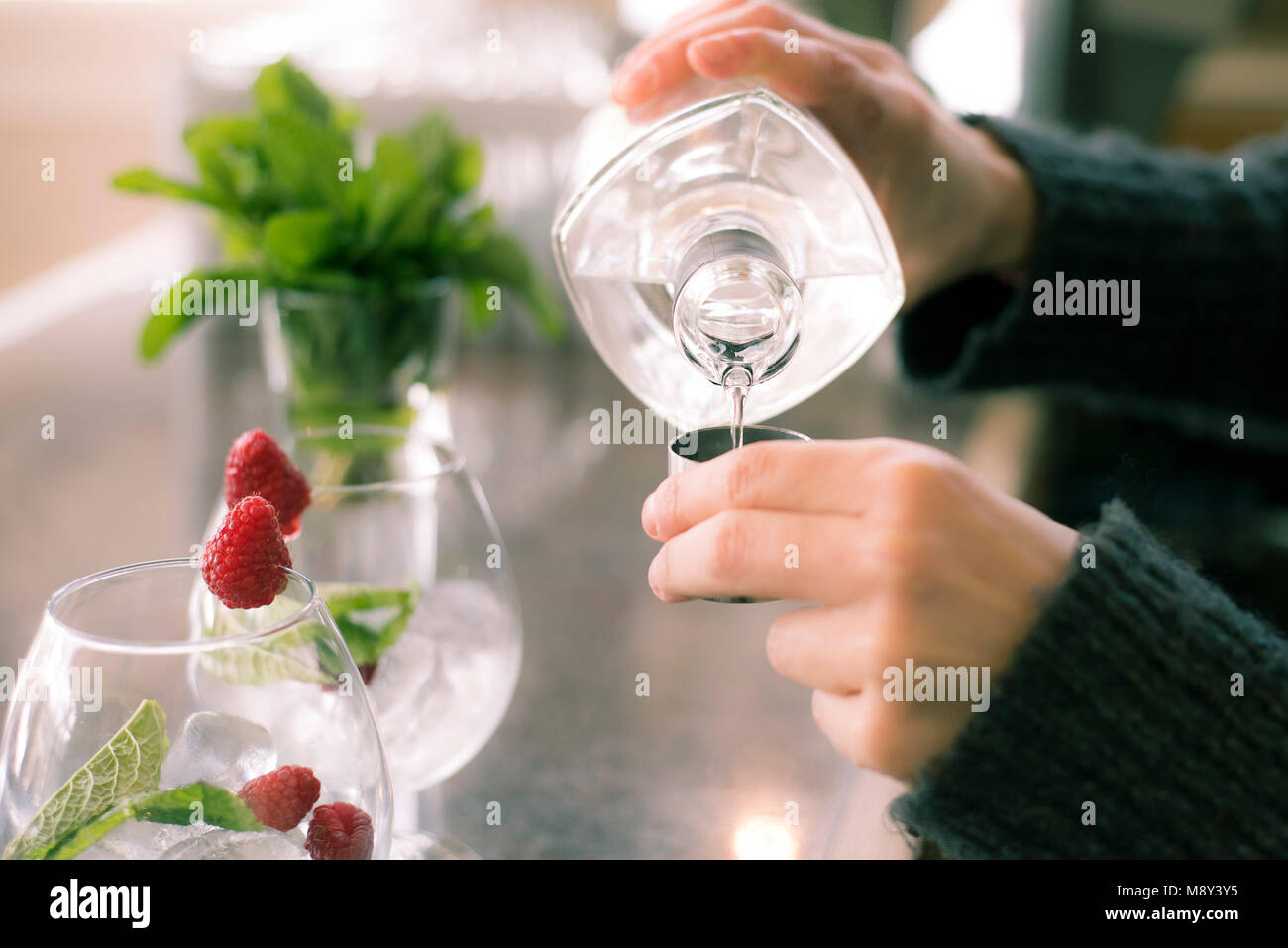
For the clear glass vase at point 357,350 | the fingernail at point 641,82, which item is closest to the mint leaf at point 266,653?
the fingernail at point 641,82

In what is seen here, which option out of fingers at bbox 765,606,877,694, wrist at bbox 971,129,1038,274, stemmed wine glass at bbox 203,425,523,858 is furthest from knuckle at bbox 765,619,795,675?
wrist at bbox 971,129,1038,274

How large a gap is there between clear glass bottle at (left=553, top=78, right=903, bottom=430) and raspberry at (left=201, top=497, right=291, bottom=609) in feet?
0.40

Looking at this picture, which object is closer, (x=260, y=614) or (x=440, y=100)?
(x=260, y=614)

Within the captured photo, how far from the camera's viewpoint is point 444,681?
0.39 metres

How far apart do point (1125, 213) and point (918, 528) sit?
0.42m

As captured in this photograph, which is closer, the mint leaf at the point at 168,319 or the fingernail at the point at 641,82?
the fingernail at the point at 641,82

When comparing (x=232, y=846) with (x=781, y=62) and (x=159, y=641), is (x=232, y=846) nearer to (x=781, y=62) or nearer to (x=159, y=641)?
(x=159, y=641)

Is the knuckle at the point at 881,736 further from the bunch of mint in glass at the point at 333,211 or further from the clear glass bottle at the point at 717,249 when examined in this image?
the bunch of mint in glass at the point at 333,211

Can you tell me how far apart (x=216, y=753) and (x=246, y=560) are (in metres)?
0.05

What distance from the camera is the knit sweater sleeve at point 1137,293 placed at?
0.60 meters

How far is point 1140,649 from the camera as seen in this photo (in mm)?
305

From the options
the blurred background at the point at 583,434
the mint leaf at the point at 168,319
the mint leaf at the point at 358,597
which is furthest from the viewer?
the mint leaf at the point at 168,319
